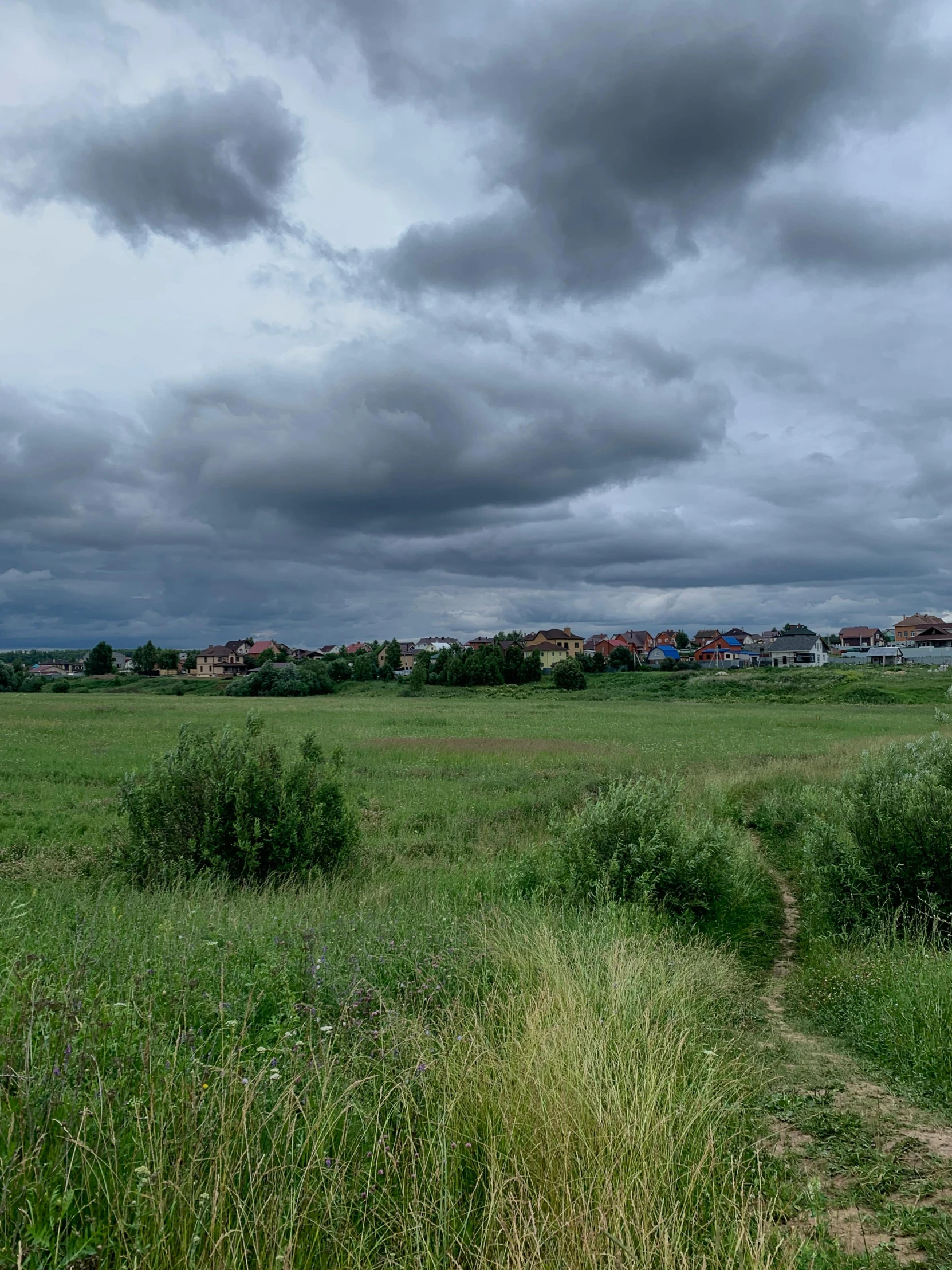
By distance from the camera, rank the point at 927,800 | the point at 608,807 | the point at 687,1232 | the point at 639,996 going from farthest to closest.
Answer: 1. the point at 608,807
2. the point at 927,800
3. the point at 639,996
4. the point at 687,1232

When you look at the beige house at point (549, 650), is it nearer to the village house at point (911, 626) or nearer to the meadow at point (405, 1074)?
the village house at point (911, 626)

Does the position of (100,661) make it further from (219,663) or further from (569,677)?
(569,677)

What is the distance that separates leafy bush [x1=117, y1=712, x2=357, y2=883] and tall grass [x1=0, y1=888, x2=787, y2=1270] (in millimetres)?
6156

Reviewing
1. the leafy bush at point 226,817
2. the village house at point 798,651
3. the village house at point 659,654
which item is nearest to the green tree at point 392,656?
the village house at point 659,654

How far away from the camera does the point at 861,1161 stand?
453cm

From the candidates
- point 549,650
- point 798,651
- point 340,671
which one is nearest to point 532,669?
point 340,671

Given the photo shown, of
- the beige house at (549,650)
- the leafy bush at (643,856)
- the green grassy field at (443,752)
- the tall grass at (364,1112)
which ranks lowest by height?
the green grassy field at (443,752)

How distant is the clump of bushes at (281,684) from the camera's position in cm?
8944

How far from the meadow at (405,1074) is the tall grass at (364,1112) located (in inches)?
1.0

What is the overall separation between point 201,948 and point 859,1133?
508 cm

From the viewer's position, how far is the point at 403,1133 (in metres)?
3.87

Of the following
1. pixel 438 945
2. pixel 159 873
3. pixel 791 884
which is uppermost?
pixel 438 945

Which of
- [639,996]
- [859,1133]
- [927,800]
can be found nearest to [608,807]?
[927,800]

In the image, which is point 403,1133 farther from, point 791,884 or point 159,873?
point 791,884
